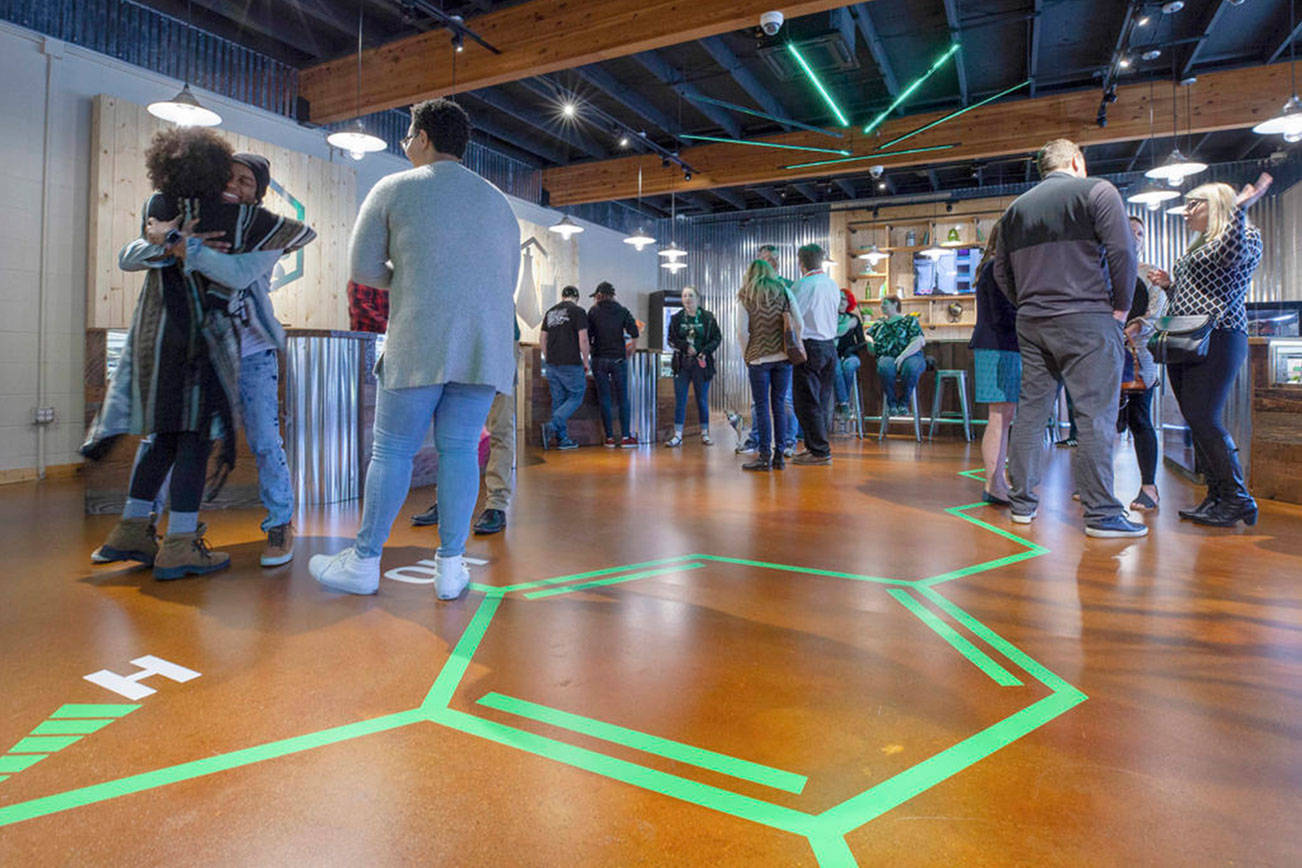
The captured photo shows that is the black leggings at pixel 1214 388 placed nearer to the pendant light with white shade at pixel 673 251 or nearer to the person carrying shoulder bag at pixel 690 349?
the person carrying shoulder bag at pixel 690 349

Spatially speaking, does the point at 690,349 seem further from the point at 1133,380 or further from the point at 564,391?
the point at 1133,380

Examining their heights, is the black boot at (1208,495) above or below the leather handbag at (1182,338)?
below

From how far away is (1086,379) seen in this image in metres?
2.96

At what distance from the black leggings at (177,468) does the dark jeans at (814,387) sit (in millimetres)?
4173

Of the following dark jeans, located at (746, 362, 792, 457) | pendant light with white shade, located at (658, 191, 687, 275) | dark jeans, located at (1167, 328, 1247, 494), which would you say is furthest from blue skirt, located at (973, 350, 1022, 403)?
pendant light with white shade, located at (658, 191, 687, 275)

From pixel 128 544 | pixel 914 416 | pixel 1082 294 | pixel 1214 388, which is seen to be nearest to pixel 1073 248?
pixel 1082 294

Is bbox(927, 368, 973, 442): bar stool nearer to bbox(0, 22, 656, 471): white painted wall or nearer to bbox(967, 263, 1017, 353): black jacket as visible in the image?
bbox(967, 263, 1017, 353): black jacket

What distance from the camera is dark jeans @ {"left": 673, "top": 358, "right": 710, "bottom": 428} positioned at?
771 cm

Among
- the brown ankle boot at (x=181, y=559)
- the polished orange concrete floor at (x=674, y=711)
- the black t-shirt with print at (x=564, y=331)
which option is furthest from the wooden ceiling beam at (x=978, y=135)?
the brown ankle boot at (x=181, y=559)

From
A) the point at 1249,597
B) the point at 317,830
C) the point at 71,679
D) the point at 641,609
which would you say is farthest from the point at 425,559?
the point at 1249,597

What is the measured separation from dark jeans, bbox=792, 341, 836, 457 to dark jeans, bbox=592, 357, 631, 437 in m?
2.16

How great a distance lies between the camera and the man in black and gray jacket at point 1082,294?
9.49 feet

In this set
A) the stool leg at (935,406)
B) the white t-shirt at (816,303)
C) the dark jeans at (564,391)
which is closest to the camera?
the white t-shirt at (816,303)

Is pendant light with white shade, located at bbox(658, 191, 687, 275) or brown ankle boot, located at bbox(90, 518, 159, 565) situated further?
pendant light with white shade, located at bbox(658, 191, 687, 275)
